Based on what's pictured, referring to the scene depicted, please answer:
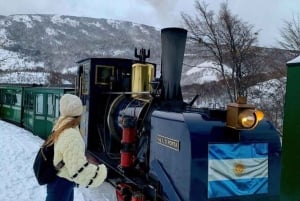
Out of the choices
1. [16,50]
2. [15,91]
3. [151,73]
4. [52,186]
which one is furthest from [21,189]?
[16,50]

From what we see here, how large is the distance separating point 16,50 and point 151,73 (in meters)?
89.0

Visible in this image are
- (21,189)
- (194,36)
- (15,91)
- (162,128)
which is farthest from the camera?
(15,91)

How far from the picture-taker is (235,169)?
3.68 meters

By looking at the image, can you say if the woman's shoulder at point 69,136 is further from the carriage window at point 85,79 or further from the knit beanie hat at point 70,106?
the carriage window at point 85,79

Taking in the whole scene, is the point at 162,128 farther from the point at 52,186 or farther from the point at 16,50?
the point at 16,50

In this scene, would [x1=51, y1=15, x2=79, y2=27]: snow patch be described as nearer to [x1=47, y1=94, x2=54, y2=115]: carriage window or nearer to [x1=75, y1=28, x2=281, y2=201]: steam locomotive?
[x1=47, y1=94, x2=54, y2=115]: carriage window

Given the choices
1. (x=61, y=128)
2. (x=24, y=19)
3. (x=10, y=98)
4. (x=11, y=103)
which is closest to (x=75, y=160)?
(x=61, y=128)

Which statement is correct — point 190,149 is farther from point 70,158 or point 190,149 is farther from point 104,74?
point 104,74

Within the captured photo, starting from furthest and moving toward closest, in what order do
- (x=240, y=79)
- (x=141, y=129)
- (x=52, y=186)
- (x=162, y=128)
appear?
(x=240, y=79), (x=141, y=129), (x=162, y=128), (x=52, y=186)

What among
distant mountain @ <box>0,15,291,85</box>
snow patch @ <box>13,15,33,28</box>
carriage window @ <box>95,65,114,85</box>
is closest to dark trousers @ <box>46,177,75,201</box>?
carriage window @ <box>95,65,114,85</box>

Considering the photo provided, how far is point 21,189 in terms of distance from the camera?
6.15 meters

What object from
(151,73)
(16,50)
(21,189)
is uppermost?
(16,50)

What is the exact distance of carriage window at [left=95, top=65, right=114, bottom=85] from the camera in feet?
23.8

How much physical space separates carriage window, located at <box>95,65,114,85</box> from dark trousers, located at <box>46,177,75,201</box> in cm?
410
